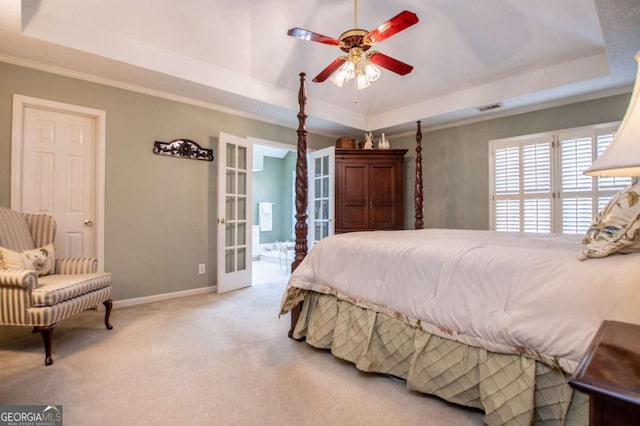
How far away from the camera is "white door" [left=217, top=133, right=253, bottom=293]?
397 cm

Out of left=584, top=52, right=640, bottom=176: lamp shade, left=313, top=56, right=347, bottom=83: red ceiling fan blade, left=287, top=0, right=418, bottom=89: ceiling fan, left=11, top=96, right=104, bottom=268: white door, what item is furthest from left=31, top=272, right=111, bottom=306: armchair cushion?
left=584, top=52, right=640, bottom=176: lamp shade

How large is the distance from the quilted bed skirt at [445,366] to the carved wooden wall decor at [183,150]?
244 centimetres

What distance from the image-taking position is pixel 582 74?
3260 millimetres

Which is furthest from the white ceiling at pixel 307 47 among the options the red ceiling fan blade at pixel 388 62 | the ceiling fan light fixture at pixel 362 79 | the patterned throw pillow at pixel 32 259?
the patterned throw pillow at pixel 32 259

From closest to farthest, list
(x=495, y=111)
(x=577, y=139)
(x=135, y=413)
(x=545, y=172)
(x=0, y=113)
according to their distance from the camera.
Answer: (x=135, y=413) < (x=0, y=113) < (x=577, y=139) < (x=545, y=172) < (x=495, y=111)

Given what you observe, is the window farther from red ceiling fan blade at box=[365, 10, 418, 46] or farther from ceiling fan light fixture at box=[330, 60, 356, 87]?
red ceiling fan blade at box=[365, 10, 418, 46]

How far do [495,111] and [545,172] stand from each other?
3.31 ft

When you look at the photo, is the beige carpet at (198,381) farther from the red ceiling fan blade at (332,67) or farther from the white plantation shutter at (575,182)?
the white plantation shutter at (575,182)

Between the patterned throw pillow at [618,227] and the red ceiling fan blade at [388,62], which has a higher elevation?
the red ceiling fan blade at [388,62]

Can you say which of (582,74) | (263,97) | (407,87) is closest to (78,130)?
(263,97)

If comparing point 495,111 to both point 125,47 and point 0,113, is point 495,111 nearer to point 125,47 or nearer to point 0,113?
point 125,47

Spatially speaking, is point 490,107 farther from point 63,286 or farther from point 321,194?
point 63,286

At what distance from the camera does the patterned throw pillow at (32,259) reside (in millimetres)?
2242

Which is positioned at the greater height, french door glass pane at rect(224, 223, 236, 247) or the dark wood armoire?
the dark wood armoire
